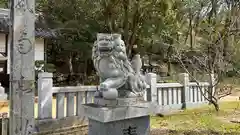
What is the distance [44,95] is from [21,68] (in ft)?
7.90

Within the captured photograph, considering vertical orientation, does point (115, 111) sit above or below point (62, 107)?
above

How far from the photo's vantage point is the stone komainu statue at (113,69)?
3854mm

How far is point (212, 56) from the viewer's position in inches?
352

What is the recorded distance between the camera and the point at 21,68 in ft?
11.0

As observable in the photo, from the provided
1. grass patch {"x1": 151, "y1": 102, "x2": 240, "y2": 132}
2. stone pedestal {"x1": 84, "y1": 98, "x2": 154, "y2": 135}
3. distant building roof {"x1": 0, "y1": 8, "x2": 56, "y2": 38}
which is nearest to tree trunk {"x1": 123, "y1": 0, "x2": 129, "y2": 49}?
grass patch {"x1": 151, "y1": 102, "x2": 240, "y2": 132}

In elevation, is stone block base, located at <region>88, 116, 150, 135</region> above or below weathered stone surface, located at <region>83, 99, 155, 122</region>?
below

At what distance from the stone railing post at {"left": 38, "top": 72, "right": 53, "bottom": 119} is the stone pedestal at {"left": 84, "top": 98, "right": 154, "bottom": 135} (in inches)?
79.4

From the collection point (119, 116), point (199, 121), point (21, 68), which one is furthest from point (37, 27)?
point (119, 116)

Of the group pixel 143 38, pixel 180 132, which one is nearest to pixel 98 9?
pixel 143 38

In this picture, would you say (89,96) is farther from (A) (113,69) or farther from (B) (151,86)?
A: (A) (113,69)

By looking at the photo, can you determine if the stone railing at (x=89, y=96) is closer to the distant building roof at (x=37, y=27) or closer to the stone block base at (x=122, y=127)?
the stone block base at (x=122, y=127)

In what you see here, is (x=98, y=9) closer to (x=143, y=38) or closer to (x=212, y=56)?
(x=143, y=38)

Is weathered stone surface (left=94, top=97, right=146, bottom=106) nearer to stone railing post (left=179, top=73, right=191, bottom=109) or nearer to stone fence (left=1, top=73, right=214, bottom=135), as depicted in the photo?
stone fence (left=1, top=73, right=214, bottom=135)

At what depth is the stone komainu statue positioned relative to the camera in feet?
12.6
